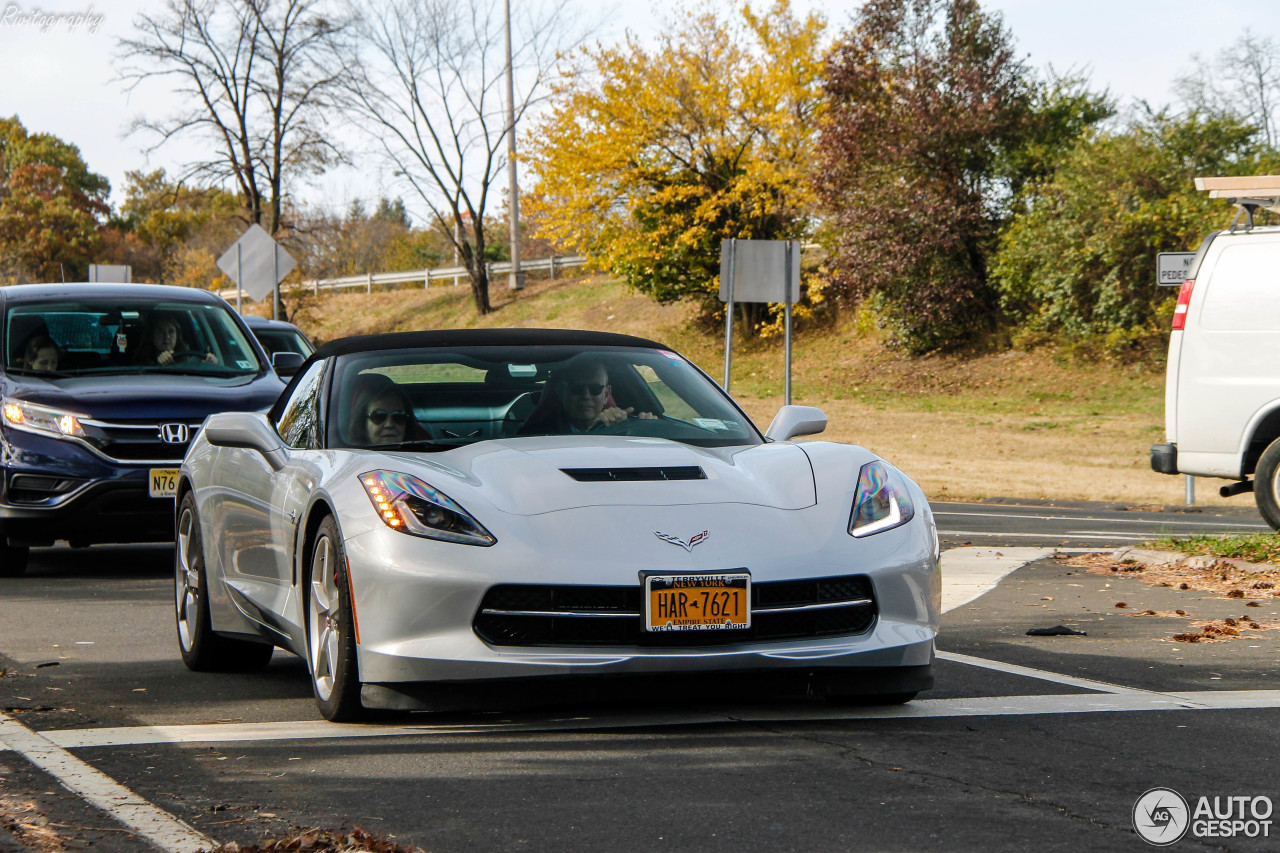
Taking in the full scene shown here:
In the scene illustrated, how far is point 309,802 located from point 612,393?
252 centimetres

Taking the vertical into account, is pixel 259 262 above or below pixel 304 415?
above

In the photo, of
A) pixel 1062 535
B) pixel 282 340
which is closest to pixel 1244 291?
pixel 1062 535

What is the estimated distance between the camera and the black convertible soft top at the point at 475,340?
640 cm

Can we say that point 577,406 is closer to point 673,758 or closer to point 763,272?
point 673,758

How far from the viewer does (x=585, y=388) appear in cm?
627

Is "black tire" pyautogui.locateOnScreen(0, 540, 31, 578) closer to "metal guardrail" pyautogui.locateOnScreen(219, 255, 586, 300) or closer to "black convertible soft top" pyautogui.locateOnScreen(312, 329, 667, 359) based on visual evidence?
"black convertible soft top" pyautogui.locateOnScreen(312, 329, 667, 359)

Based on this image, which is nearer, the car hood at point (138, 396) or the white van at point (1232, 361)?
the car hood at point (138, 396)

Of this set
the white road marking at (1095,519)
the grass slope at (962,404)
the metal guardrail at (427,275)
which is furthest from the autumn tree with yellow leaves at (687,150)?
the white road marking at (1095,519)

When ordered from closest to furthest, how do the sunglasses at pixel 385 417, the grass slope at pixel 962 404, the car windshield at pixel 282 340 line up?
the sunglasses at pixel 385 417, the car windshield at pixel 282 340, the grass slope at pixel 962 404

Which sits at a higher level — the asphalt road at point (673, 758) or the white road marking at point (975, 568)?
the asphalt road at point (673, 758)

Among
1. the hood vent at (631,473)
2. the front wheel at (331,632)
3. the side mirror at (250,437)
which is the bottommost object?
Result: the front wheel at (331,632)

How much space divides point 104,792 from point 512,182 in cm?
5088

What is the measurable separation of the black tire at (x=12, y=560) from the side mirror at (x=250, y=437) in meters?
4.92

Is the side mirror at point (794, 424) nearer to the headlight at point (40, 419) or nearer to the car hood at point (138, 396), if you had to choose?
the car hood at point (138, 396)
